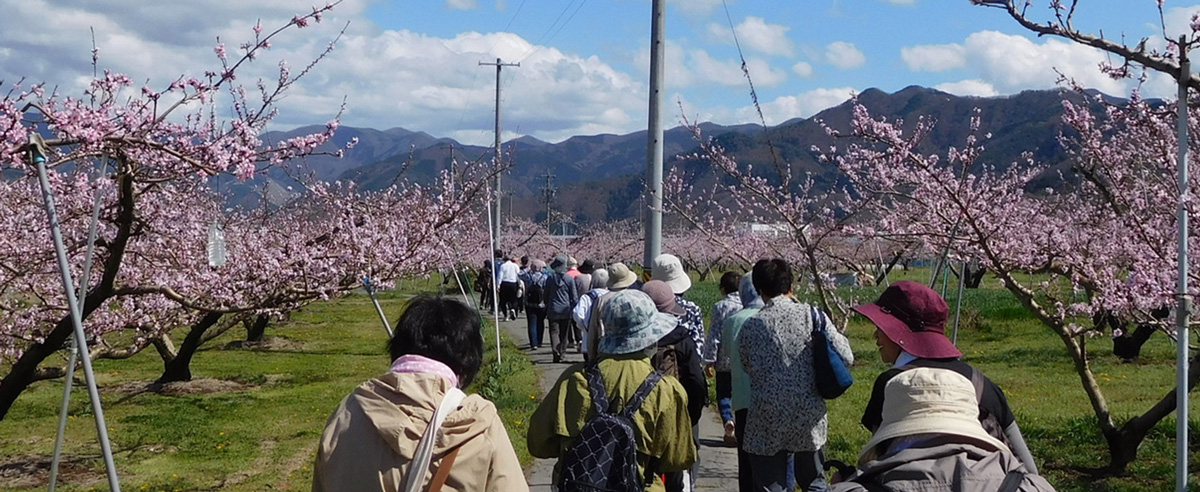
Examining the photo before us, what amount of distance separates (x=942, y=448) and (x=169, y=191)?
362 inches

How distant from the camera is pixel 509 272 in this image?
959 inches

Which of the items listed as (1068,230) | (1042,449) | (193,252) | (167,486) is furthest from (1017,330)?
(167,486)

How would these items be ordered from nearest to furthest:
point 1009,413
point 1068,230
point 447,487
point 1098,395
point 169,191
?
point 447,487
point 1009,413
point 1098,395
point 169,191
point 1068,230

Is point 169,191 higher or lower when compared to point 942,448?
higher

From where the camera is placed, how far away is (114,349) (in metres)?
8.90

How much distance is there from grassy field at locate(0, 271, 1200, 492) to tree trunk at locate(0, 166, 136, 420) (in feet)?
4.91

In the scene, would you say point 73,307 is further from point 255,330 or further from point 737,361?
point 255,330

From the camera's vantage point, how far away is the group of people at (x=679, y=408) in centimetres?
248

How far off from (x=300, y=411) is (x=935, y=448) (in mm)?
11446

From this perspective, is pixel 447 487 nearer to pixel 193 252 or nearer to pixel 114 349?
pixel 114 349

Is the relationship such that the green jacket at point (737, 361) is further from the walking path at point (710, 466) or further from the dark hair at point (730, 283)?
the walking path at point (710, 466)

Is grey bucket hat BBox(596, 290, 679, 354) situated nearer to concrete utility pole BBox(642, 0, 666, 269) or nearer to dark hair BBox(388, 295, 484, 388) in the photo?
dark hair BBox(388, 295, 484, 388)

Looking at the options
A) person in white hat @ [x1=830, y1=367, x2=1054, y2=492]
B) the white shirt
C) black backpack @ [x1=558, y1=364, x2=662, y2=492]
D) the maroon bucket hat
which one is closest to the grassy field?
the white shirt

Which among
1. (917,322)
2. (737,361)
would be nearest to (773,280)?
(737,361)
